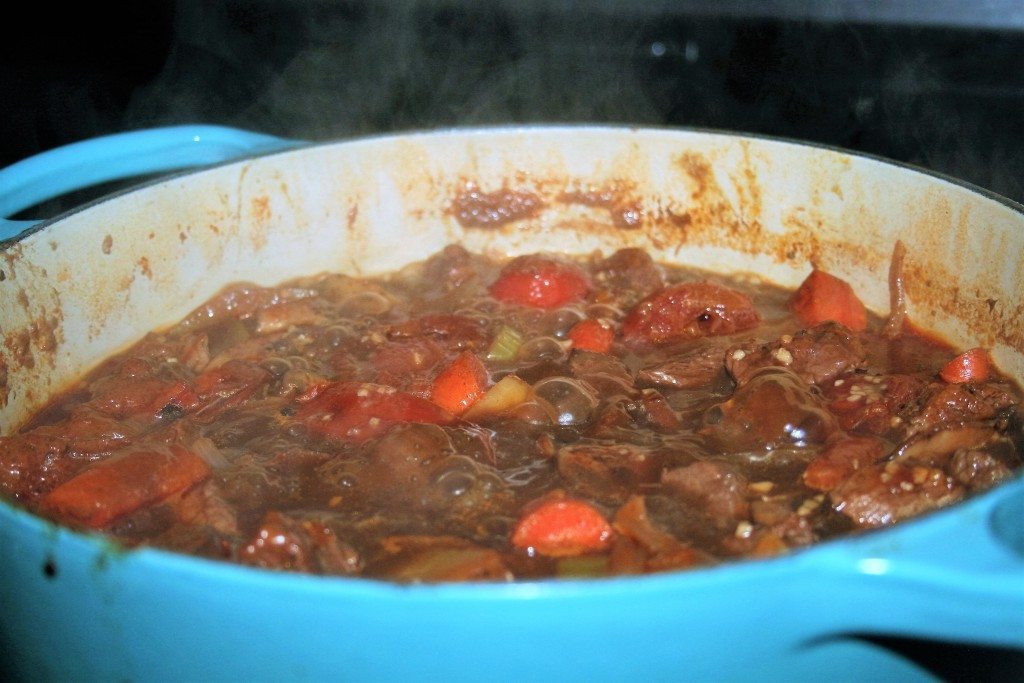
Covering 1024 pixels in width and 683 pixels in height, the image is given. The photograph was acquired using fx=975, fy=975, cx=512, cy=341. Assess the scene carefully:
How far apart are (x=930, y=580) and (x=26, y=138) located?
12.9 ft

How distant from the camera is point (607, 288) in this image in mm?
3344

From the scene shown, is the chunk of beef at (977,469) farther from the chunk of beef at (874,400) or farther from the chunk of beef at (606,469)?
the chunk of beef at (606,469)

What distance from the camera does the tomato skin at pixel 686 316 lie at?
304 centimetres

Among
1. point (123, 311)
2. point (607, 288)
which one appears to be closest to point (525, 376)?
point (607, 288)

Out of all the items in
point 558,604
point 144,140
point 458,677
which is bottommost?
point 458,677

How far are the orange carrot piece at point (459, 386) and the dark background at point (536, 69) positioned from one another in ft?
6.70

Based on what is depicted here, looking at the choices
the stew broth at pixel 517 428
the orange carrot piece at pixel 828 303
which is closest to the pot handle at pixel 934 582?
the stew broth at pixel 517 428

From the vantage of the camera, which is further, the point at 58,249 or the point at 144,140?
the point at 144,140

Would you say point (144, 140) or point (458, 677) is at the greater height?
point (144, 140)

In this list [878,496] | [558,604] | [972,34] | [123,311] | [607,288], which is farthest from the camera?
[972,34]

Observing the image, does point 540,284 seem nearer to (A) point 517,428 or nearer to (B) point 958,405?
(A) point 517,428

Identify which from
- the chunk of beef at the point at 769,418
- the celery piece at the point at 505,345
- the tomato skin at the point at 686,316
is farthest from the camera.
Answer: the tomato skin at the point at 686,316

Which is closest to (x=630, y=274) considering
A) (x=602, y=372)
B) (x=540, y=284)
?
(x=540, y=284)

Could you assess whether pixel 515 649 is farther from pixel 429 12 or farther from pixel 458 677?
pixel 429 12
